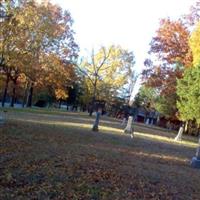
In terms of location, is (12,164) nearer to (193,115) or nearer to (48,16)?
(193,115)

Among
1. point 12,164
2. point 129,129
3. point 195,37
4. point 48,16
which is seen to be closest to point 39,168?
point 12,164

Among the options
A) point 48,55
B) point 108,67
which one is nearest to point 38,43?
point 48,55

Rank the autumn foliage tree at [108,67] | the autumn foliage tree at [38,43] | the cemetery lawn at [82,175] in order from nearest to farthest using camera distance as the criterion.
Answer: the cemetery lawn at [82,175]
the autumn foliage tree at [38,43]
the autumn foliage tree at [108,67]

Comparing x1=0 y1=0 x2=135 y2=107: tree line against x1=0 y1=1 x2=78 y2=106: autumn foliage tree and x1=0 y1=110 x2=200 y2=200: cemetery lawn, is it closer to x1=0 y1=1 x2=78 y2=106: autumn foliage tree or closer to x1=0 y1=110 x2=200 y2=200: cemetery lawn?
x1=0 y1=1 x2=78 y2=106: autumn foliage tree

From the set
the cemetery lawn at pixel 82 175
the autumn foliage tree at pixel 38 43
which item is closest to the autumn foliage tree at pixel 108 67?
the autumn foliage tree at pixel 38 43

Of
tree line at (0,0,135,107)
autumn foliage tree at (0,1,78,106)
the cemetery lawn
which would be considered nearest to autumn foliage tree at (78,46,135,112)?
tree line at (0,0,135,107)

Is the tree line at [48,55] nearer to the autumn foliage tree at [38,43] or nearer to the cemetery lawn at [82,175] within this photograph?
the autumn foliage tree at [38,43]

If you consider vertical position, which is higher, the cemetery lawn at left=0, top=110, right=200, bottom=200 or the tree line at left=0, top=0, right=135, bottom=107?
the tree line at left=0, top=0, right=135, bottom=107

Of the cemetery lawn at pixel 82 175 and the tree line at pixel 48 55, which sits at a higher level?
the tree line at pixel 48 55

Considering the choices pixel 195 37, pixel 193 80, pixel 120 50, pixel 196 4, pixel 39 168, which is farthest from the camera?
pixel 120 50

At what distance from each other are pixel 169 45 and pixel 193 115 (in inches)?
639

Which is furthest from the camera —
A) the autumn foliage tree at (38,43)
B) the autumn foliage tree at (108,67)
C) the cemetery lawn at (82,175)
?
the autumn foliage tree at (108,67)

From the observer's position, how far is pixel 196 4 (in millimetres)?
51156

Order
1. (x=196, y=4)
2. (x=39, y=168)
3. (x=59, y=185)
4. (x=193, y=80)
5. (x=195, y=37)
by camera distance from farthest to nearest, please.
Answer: (x=196, y=4) < (x=193, y=80) < (x=195, y=37) < (x=39, y=168) < (x=59, y=185)
